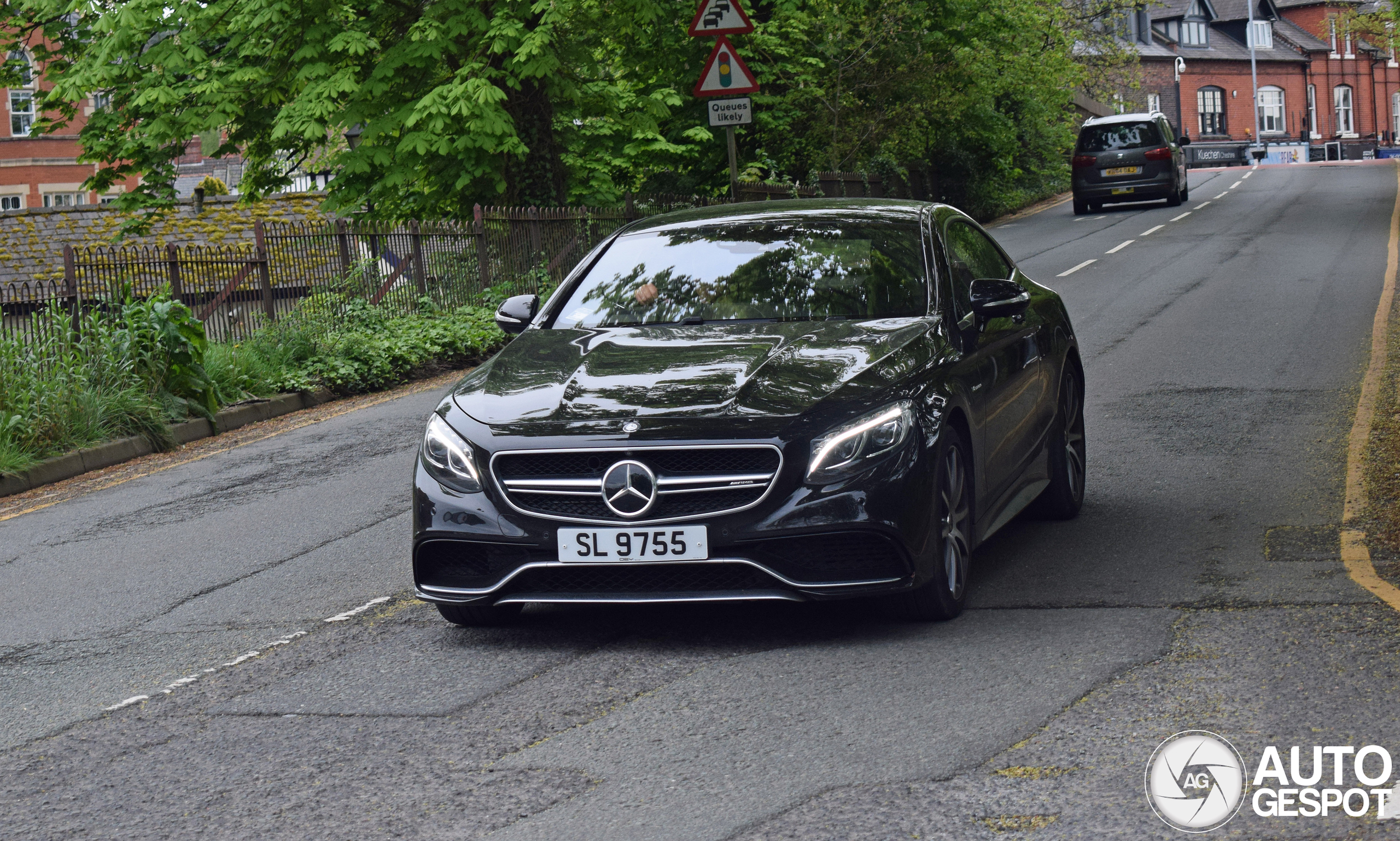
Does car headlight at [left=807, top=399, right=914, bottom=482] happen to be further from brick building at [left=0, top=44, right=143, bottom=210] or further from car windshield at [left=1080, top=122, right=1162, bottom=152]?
brick building at [left=0, top=44, right=143, bottom=210]

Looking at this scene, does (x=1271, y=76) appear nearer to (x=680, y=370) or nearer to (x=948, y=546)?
(x=948, y=546)

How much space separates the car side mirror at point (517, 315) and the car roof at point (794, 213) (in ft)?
2.02

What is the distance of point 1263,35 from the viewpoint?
297 feet

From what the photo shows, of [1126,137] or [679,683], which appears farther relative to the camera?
[1126,137]

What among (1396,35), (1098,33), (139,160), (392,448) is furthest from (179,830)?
(1098,33)

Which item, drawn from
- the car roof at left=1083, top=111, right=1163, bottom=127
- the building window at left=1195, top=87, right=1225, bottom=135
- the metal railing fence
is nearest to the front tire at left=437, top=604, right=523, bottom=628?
the metal railing fence

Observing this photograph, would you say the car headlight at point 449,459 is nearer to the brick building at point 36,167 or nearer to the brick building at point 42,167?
the brick building at point 42,167

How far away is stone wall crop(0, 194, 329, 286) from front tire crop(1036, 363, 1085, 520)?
96.2ft

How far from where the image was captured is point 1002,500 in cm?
648

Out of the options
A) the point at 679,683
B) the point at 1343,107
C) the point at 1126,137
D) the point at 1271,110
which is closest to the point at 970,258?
the point at 679,683

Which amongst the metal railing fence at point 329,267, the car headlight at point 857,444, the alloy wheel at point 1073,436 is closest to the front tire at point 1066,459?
the alloy wheel at point 1073,436

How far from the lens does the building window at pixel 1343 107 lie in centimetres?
9362

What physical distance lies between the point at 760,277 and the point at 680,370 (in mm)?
1018

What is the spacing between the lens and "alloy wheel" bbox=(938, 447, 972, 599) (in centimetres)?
561
